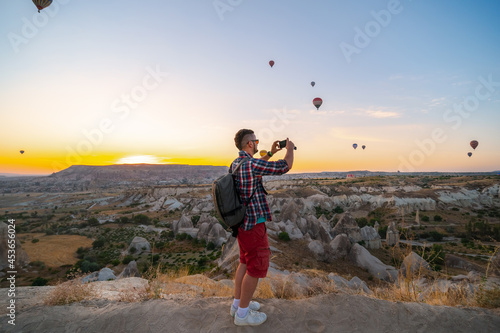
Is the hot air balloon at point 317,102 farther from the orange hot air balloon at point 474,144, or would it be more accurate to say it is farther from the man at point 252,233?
the orange hot air balloon at point 474,144

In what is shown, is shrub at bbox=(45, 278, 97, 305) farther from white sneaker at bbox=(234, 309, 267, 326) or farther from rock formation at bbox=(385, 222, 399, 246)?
rock formation at bbox=(385, 222, 399, 246)

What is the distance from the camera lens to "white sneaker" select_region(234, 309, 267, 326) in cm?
250

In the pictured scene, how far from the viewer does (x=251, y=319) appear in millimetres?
2523

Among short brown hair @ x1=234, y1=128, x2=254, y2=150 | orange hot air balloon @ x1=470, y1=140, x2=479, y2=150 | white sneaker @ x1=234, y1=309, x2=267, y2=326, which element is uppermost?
orange hot air balloon @ x1=470, y1=140, x2=479, y2=150

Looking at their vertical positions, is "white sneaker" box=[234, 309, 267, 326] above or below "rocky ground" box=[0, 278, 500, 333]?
above

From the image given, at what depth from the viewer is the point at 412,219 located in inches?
1473

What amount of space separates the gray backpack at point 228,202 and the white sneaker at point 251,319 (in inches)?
36.8

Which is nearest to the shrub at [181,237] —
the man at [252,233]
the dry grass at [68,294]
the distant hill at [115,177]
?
the dry grass at [68,294]

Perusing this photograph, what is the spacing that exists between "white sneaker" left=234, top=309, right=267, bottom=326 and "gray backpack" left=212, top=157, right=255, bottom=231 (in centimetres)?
94

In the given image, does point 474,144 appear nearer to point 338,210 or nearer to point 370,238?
point 338,210

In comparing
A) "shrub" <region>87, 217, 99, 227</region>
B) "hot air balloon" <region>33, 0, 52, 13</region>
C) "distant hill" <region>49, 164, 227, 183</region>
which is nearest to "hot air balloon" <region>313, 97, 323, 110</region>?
"hot air balloon" <region>33, 0, 52, 13</region>

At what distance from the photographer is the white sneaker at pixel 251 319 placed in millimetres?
2496

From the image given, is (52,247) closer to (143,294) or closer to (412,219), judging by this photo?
(143,294)

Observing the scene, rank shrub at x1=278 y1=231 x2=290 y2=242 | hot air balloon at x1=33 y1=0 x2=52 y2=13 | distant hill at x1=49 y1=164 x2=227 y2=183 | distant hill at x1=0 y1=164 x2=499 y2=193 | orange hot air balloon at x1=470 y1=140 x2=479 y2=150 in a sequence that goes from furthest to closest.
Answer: distant hill at x1=49 y1=164 x2=227 y2=183 < distant hill at x1=0 y1=164 x2=499 y2=193 < orange hot air balloon at x1=470 y1=140 x2=479 y2=150 < shrub at x1=278 y1=231 x2=290 y2=242 < hot air balloon at x1=33 y1=0 x2=52 y2=13
